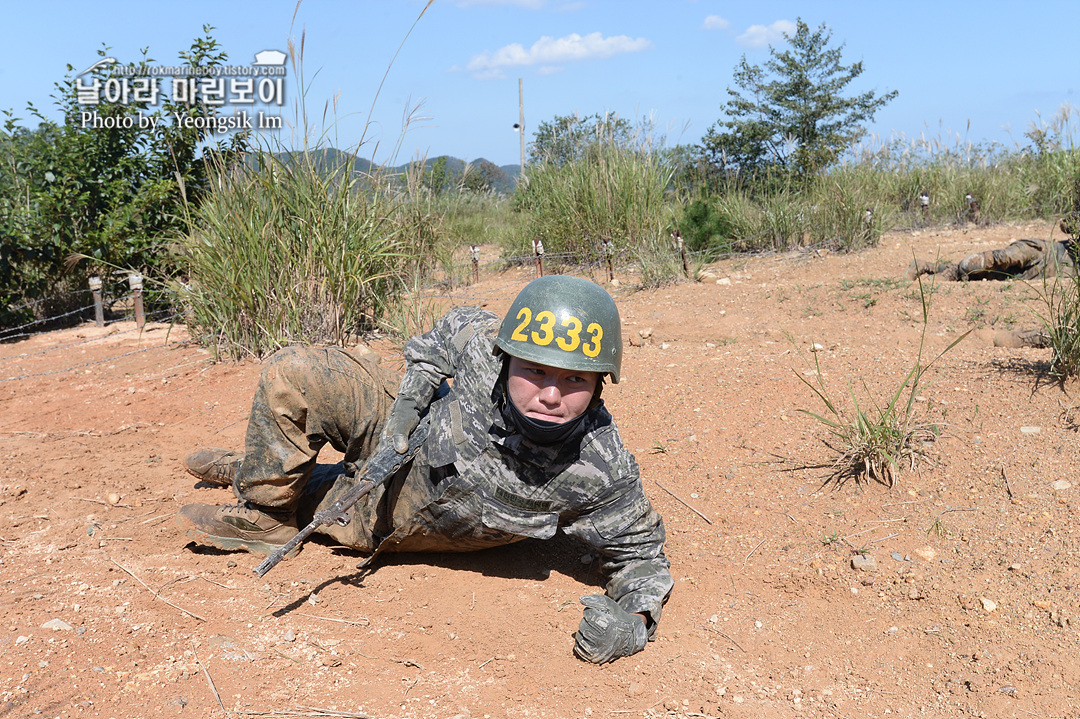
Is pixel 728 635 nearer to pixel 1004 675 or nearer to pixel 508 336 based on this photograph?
pixel 1004 675

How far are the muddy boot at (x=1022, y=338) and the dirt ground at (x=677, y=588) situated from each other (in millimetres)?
336

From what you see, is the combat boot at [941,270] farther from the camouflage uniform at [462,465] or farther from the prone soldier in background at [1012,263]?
the camouflage uniform at [462,465]

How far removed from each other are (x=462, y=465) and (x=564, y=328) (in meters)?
0.53

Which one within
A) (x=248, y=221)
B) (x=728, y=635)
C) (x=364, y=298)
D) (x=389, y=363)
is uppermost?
(x=248, y=221)

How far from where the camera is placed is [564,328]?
6.82ft

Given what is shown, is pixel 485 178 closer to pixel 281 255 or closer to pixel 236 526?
pixel 281 255

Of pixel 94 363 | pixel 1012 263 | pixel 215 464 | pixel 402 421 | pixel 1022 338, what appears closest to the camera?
pixel 402 421

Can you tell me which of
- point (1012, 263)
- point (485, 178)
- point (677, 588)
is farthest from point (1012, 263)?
point (485, 178)

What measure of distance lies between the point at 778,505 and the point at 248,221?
12.3 ft

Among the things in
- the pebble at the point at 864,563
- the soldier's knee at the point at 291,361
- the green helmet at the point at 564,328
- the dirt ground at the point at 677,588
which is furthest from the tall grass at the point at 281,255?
the pebble at the point at 864,563

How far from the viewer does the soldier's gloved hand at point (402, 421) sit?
2326 mm

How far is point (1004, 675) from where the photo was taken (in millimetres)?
2033

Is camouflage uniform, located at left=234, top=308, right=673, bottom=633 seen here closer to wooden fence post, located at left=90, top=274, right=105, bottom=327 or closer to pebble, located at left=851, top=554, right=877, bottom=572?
pebble, located at left=851, top=554, right=877, bottom=572

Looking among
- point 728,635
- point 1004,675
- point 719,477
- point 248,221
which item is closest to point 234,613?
point 728,635
